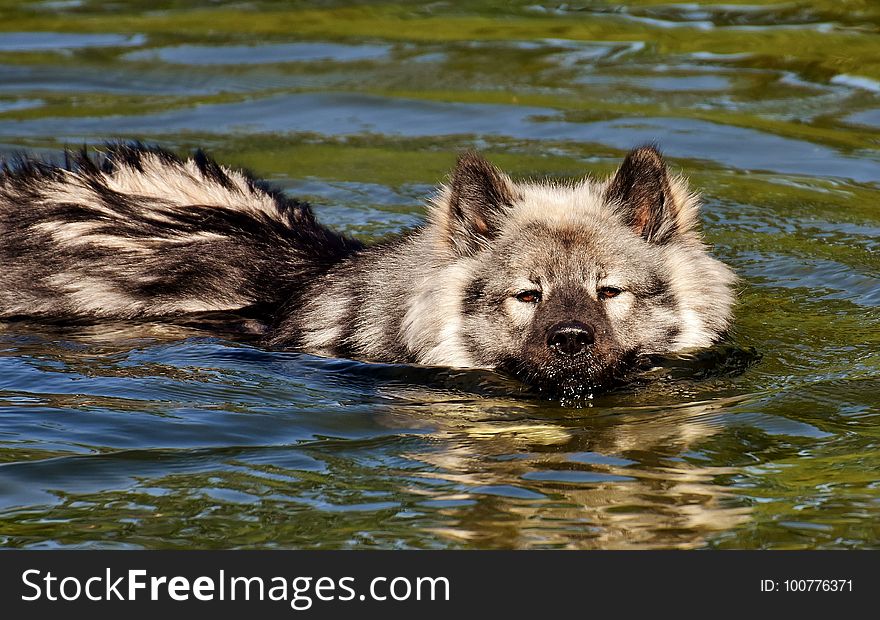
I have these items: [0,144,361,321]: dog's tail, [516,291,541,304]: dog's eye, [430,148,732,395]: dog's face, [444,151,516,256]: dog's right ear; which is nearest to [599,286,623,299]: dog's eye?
[430,148,732,395]: dog's face

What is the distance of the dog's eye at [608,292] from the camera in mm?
7441

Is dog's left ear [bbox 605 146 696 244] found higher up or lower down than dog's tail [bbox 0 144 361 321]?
higher up

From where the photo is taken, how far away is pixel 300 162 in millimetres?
12977

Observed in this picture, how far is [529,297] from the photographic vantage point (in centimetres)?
748

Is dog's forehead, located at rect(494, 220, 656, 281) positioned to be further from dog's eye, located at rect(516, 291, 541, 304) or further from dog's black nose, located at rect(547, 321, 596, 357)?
dog's black nose, located at rect(547, 321, 596, 357)

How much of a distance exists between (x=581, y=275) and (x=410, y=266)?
110 centimetres

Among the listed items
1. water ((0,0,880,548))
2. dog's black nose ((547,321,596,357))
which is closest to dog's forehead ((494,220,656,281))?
dog's black nose ((547,321,596,357))

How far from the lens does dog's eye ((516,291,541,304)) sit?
7.45 metres

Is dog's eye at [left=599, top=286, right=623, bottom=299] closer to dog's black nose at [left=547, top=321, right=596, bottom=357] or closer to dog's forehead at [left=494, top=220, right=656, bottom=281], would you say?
dog's forehead at [left=494, top=220, right=656, bottom=281]

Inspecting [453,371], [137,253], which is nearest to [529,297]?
[453,371]

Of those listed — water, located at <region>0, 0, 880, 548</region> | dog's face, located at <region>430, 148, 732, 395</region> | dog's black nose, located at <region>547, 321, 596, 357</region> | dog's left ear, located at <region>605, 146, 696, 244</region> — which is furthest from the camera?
dog's left ear, located at <region>605, 146, 696, 244</region>

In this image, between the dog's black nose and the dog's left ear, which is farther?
the dog's left ear

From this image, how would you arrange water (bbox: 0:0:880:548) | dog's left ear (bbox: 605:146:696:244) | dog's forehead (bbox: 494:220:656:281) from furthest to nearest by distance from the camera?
dog's left ear (bbox: 605:146:696:244) < dog's forehead (bbox: 494:220:656:281) < water (bbox: 0:0:880:548)
